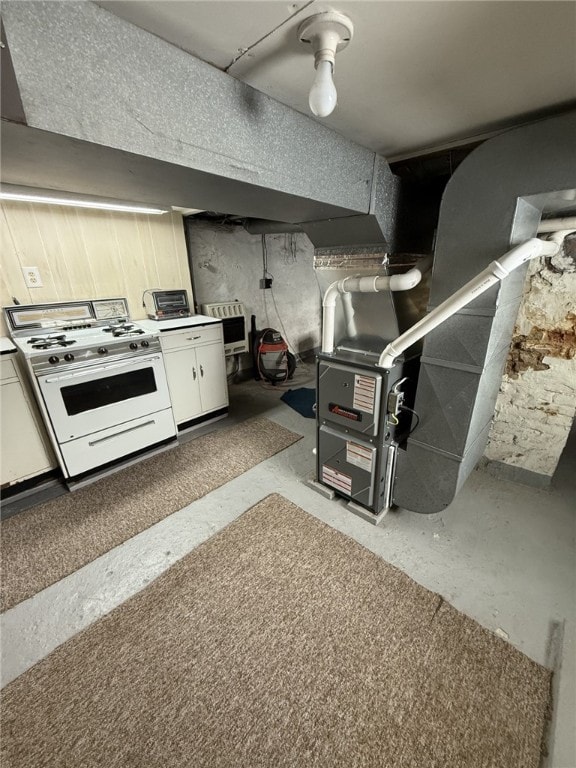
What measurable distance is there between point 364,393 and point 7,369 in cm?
232

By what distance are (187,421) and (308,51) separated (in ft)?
9.05

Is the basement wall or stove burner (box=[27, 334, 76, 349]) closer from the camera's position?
stove burner (box=[27, 334, 76, 349])

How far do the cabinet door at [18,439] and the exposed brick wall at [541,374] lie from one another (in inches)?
131

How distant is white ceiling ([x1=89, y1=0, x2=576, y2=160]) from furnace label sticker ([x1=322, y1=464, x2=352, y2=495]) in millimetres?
1836

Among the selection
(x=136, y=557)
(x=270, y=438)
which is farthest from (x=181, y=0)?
(x=270, y=438)

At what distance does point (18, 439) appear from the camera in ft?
6.77

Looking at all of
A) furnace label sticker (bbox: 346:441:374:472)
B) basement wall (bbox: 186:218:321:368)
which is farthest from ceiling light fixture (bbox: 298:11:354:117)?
basement wall (bbox: 186:218:321:368)

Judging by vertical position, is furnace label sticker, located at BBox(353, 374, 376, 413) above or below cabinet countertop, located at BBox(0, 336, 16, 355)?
below

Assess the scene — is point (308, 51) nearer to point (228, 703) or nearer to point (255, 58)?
point (255, 58)

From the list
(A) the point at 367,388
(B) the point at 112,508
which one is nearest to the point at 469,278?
(A) the point at 367,388

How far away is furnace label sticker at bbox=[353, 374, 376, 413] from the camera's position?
5.42 ft

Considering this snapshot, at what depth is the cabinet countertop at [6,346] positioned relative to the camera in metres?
1.93

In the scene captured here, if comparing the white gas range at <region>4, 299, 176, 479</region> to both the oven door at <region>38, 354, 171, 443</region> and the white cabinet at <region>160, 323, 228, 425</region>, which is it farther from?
the white cabinet at <region>160, 323, 228, 425</region>

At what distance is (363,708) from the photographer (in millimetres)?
1108
